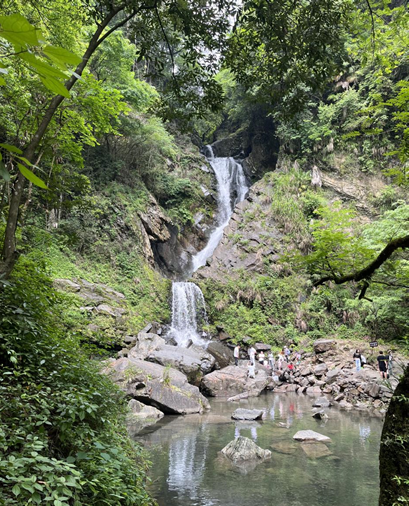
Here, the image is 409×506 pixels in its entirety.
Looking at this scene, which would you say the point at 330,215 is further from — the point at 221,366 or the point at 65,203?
the point at 221,366

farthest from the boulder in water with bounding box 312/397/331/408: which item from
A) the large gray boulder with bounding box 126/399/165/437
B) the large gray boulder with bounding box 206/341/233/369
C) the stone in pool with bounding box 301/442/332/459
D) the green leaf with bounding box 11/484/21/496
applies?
the green leaf with bounding box 11/484/21/496

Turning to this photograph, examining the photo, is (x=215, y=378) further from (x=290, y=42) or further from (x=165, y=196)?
(x=165, y=196)

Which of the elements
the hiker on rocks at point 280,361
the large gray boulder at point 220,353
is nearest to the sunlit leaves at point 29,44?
the large gray boulder at point 220,353

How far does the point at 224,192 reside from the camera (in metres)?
28.3

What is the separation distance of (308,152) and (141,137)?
42.4 ft

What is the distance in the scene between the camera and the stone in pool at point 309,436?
25.5 feet

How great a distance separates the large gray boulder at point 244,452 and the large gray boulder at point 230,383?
20.8ft

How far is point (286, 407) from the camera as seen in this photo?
1135cm

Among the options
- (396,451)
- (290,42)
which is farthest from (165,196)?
(396,451)

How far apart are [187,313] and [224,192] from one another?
12926mm

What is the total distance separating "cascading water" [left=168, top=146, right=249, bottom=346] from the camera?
18328 mm

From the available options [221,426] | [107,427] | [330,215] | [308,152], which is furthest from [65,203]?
[308,152]

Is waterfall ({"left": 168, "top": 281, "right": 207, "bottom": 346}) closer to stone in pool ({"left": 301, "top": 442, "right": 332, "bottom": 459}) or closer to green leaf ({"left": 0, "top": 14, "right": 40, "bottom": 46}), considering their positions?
stone in pool ({"left": 301, "top": 442, "right": 332, "bottom": 459})

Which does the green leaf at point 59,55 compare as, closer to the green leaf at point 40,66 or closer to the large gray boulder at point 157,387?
the green leaf at point 40,66
